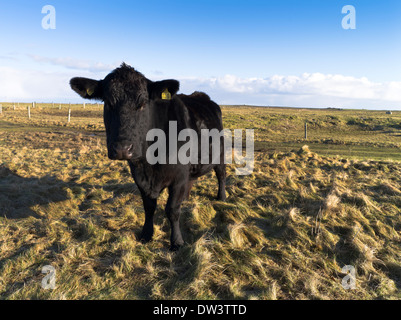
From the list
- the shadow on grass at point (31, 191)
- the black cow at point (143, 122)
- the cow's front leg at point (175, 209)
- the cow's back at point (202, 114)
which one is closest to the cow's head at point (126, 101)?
the black cow at point (143, 122)

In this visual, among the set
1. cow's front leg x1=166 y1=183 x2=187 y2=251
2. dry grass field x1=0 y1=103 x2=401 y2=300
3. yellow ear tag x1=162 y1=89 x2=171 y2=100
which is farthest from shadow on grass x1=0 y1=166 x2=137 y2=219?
yellow ear tag x1=162 y1=89 x2=171 y2=100

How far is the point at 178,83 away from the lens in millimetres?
3484

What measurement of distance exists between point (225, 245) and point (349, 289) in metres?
1.61

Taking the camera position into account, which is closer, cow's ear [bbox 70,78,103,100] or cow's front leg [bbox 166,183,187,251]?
cow's ear [bbox 70,78,103,100]

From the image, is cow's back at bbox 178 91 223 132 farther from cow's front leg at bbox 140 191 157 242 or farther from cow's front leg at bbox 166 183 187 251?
cow's front leg at bbox 140 191 157 242

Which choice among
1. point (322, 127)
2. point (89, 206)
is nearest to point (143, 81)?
point (89, 206)

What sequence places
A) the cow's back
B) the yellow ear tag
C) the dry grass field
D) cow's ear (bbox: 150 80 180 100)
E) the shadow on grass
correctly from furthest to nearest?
the shadow on grass < the cow's back < the yellow ear tag < cow's ear (bbox: 150 80 180 100) < the dry grass field

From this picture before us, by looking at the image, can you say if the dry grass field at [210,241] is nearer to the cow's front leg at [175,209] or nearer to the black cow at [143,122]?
the cow's front leg at [175,209]

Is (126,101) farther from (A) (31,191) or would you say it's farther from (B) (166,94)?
(A) (31,191)

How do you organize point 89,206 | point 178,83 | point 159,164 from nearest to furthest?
point 178,83 → point 159,164 → point 89,206

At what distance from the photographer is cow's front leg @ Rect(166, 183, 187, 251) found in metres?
3.89

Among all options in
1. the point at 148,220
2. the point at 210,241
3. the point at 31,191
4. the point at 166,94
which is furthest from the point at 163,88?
the point at 31,191
